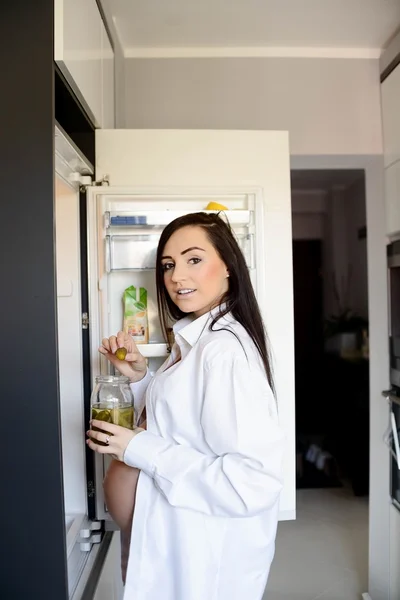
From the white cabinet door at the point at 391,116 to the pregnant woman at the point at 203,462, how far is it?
3.60 feet

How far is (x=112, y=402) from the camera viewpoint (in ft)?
3.10

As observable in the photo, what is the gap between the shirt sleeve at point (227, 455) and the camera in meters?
0.80

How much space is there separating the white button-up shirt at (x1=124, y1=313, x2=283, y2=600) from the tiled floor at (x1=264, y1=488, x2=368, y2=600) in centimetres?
140

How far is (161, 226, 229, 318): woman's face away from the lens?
99cm

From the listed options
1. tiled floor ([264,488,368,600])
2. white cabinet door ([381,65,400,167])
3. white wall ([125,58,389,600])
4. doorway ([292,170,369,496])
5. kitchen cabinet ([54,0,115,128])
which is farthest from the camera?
doorway ([292,170,369,496])

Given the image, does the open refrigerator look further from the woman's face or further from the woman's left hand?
the woman's left hand

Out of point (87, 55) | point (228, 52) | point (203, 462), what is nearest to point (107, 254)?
point (87, 55)

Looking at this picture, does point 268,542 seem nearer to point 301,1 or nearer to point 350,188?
point 301,1

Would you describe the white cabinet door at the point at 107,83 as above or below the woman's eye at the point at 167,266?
above

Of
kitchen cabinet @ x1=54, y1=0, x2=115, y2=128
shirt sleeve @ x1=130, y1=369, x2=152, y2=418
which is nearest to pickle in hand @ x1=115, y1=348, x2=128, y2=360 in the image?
shirt sleeve @ x1=130, y1=369, x2=152, y2=418

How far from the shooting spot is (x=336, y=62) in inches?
69.6

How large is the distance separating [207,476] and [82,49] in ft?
3.28

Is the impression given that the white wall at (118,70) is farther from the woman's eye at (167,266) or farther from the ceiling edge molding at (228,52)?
the woman's eye at (167,266)

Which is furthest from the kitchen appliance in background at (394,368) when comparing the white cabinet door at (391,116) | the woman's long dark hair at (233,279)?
the woman's long dark hair at (233,279)
